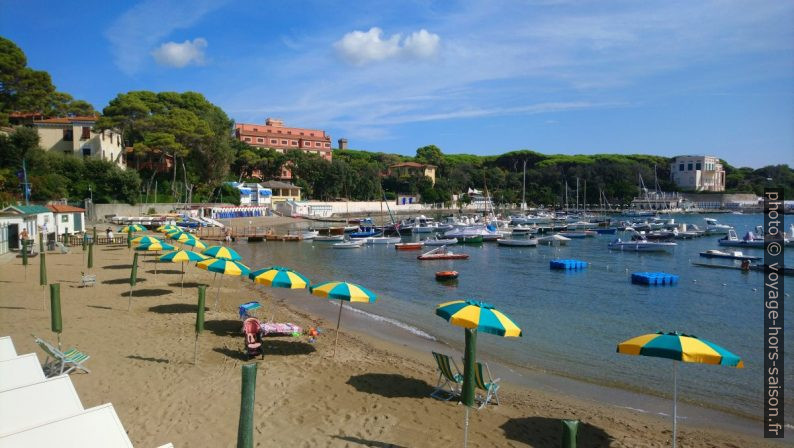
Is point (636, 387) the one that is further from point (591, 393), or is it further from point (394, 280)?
point (394, 280)

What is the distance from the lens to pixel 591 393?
1250 cm

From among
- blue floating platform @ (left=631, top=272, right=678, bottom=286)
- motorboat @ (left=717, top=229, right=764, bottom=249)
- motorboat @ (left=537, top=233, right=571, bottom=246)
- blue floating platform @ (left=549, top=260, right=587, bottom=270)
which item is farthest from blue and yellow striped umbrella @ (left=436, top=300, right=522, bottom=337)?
motorboat @ (left=717, top=229, right=764, bottom=249)

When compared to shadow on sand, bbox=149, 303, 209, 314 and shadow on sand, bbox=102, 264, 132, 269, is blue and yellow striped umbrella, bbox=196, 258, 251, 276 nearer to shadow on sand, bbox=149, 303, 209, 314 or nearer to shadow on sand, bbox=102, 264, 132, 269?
shadow on sand, bbox=149, 303, 209, 314

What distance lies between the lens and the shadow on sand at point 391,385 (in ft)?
34.1

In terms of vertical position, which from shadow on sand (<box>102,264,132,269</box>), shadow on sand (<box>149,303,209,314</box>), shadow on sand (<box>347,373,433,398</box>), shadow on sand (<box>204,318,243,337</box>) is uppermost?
shadow on sand (<box>102,264,132,269</box>)

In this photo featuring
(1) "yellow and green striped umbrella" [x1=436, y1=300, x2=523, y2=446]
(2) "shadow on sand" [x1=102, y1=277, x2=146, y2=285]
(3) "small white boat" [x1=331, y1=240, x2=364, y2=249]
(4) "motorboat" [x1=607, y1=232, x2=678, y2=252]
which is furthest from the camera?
(3) "small white boat" [x1=331, y1=240, x2=364, y2=249]

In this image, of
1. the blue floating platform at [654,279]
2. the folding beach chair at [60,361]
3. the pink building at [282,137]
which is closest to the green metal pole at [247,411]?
the folding beach chair at [60,361]

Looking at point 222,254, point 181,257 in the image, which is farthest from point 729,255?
point 181,257

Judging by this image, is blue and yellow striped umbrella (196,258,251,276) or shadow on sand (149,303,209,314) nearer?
blue and yellow striped umbrella (196,258,251,276)

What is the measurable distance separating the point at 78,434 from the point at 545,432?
303 inches

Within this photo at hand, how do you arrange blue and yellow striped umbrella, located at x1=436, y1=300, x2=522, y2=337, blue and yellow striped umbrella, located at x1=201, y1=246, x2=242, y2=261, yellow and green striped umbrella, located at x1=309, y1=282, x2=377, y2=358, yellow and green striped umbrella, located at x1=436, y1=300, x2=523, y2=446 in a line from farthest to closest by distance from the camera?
blue and yellow striped umbrella, located at x1=201, y1=246, x2=242, y2=261 → yellow and green striped umbrella, located at x1=309, y1=282, x2=377, y2=358 → blue and yellow striped umbrella, located at x1=436, y1=300, x2=522, y2=337 → yellow and green striped umbrella, located at x1=436, y1=300, x2=523, y2=446

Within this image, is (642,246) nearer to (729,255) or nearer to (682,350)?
(729,255)

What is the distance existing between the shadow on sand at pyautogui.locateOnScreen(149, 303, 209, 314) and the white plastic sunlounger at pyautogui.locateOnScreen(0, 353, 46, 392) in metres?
10.3

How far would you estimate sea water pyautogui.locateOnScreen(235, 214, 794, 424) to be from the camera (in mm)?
14086
